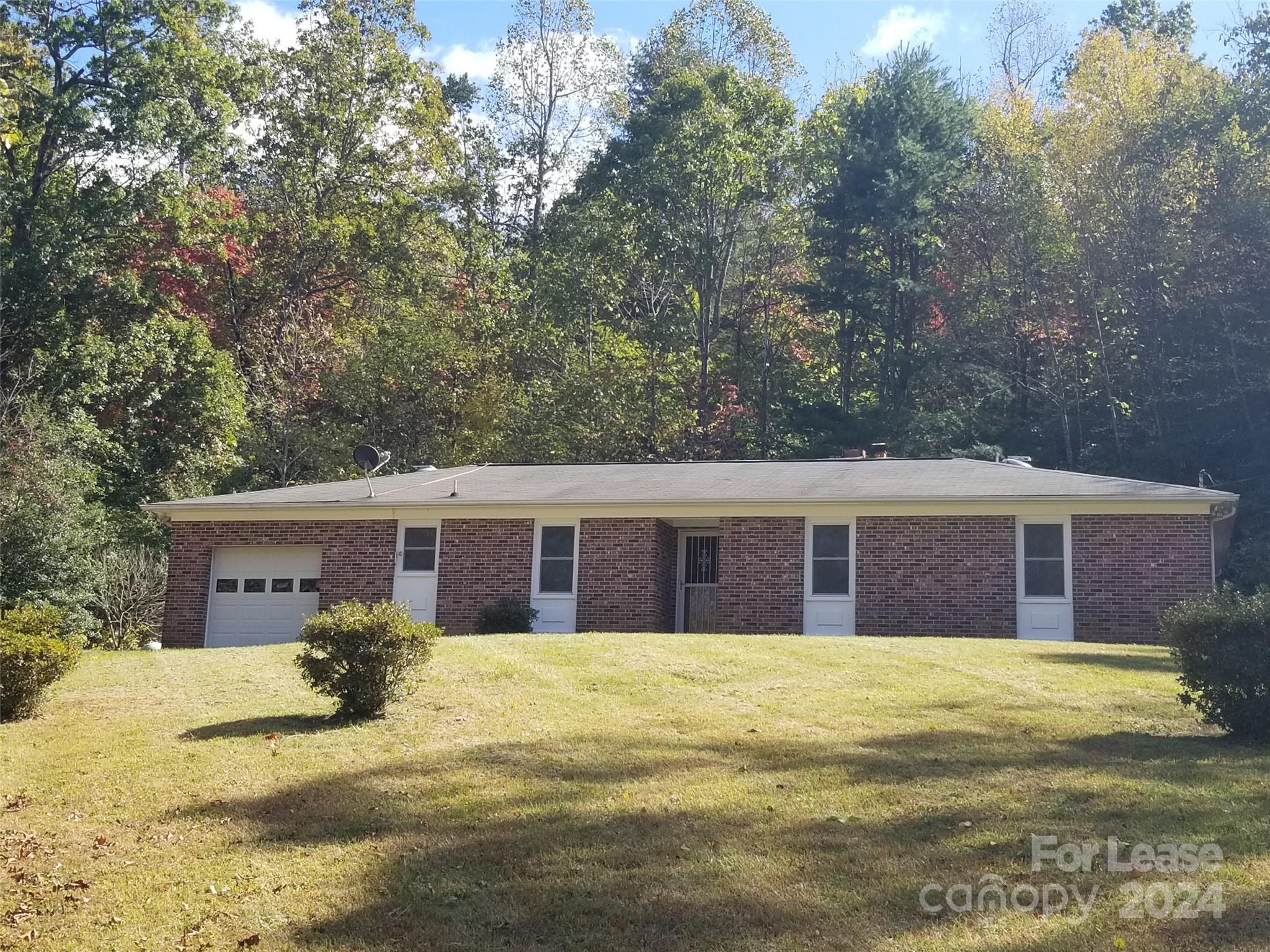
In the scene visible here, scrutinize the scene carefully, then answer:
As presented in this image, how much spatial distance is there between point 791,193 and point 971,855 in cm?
3202

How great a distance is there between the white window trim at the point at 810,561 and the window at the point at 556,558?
4.06m

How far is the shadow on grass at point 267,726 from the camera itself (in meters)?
10.1

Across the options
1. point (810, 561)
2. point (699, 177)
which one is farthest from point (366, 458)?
point (699, 177)

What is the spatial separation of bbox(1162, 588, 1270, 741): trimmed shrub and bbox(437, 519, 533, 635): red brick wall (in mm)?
12905

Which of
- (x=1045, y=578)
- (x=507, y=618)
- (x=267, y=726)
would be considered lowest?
(x=267, y=726)

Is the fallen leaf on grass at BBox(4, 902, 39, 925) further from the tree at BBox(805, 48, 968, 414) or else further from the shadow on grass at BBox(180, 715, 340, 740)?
the tree at BBox(805, 48, 968, 414)

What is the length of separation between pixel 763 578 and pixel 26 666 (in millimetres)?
11650

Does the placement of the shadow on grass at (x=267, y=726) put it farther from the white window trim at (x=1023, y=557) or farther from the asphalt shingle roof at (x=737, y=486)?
the white window trim at (x=1023, y=557)

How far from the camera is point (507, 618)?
20172mm

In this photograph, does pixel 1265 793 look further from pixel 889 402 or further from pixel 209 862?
pixel 889 402

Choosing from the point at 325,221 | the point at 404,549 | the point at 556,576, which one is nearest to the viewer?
the point at 556,576

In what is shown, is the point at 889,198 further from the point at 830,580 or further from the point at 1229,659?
the point at 1229,659

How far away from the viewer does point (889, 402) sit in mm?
36500

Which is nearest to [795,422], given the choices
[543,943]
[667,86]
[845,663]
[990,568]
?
[667,86]
